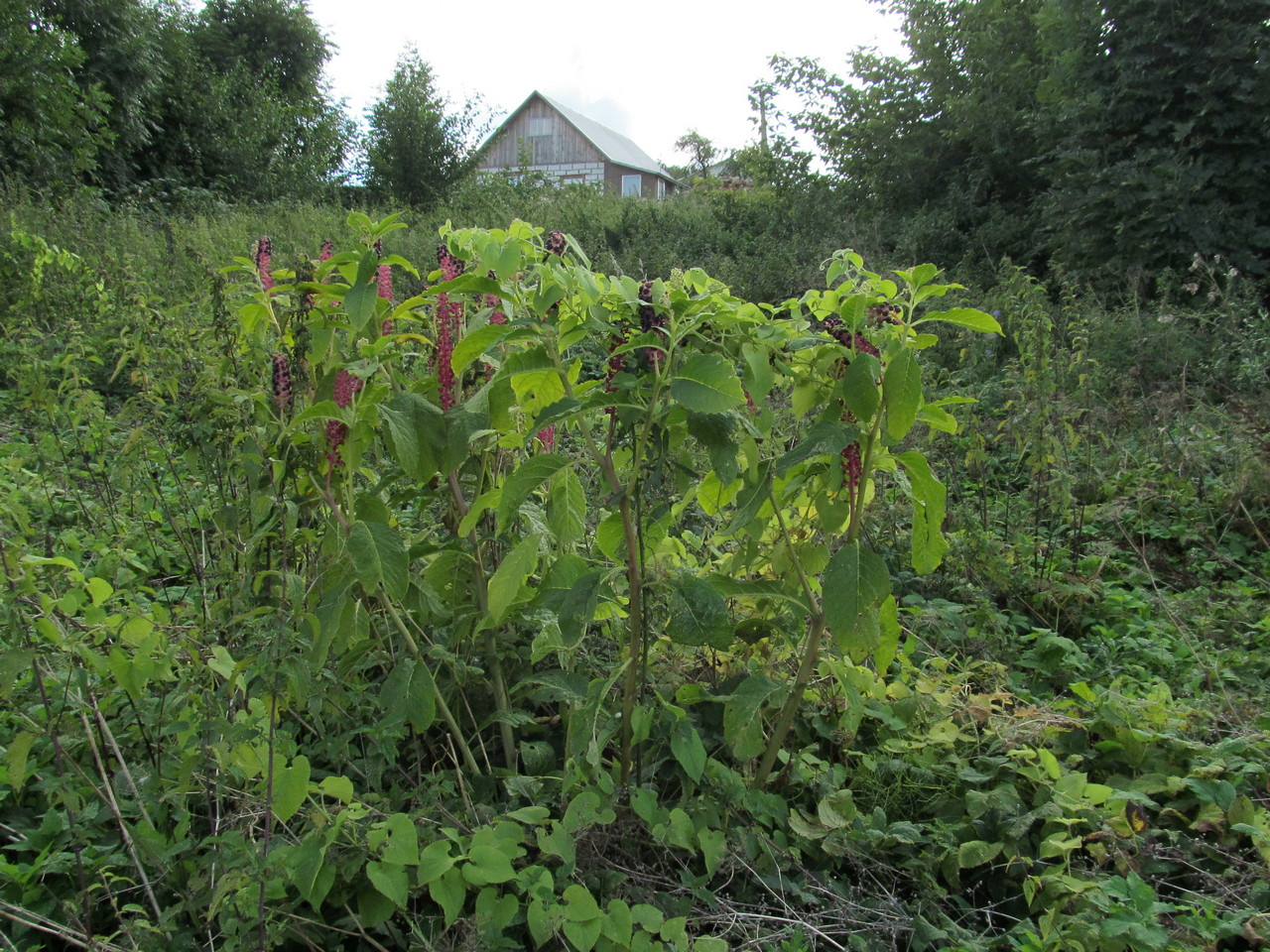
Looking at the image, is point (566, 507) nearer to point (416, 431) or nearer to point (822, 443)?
point (416, 431)

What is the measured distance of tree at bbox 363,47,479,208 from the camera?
18766 mm

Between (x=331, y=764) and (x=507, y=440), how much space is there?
99 centimetres

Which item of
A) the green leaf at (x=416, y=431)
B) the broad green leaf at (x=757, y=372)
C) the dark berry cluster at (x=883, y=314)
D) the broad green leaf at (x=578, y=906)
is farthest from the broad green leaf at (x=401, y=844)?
the dark berry cluster at (x=883, y=314)

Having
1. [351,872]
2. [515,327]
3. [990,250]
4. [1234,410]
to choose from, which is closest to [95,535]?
[351,872]

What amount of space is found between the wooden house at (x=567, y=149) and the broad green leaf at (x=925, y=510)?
120ft

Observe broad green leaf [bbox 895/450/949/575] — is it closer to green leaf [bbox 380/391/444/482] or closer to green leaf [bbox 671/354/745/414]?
green leaf [bbox 671/354/745/414]

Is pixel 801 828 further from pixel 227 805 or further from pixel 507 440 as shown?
pixel 227 805

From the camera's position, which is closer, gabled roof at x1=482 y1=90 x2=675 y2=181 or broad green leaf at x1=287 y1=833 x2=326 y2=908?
broad green leaf at x1=287 y1=833 x2=326 y2=908

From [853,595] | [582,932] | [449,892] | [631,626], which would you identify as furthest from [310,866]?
[853,595]

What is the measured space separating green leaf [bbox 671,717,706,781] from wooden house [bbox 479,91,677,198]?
36.7 m

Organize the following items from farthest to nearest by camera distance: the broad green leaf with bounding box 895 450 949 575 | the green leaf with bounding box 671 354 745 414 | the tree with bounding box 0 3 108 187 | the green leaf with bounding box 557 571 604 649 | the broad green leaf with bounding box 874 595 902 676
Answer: the tree with bounding box 0 3 108 187
the broad green leaf with bounding box 874 595 902 676
the broad green leaf with bounding box 895 450 949 575
the green leaf with bounding box 557 571 604 649
the green leaf with bounding box 671 354 745 414

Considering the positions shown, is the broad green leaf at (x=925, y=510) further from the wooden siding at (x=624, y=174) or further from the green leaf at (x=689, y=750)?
the wooden siding at (x=624, y=174)

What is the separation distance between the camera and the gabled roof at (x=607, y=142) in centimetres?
3638

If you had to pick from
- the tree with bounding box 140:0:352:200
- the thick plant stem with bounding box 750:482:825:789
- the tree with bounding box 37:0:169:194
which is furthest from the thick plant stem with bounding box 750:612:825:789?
the tree with bounding box 140:0:352:200
